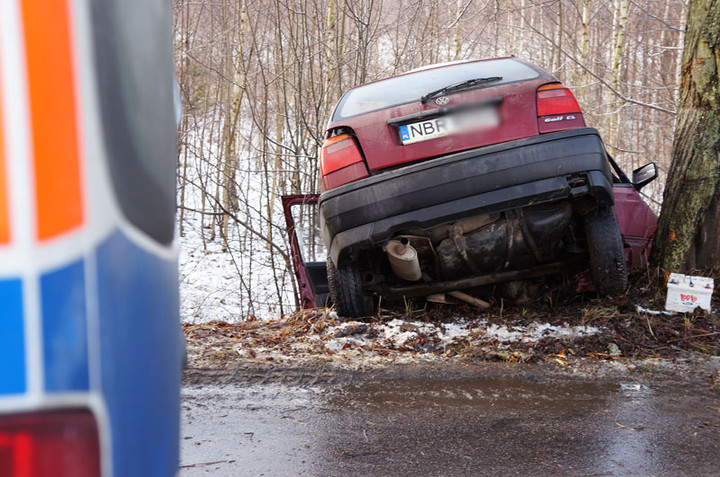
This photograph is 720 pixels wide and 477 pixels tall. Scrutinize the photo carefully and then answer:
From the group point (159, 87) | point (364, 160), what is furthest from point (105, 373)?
point (364, 160)

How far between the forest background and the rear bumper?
405 cm

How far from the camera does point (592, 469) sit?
2.43 m

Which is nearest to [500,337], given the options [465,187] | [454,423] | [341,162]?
[465,187]

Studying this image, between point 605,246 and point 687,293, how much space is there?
2.32 ft

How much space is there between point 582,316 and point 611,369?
62 cm

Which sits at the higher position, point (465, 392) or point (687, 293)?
point (687, 293)

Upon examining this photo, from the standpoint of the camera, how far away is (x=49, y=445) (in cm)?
70

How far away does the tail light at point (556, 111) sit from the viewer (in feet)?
12.3

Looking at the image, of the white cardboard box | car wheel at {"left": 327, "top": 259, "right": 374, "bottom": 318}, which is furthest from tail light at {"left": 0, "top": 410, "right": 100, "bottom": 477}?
the white cardboard box

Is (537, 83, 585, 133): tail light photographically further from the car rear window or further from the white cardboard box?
the white cardboard box

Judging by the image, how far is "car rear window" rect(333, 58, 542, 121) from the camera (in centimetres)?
399

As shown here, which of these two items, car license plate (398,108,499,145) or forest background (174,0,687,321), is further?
forest background (174,0,687,321)

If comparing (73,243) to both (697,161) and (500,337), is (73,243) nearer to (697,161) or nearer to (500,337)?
(500,337)

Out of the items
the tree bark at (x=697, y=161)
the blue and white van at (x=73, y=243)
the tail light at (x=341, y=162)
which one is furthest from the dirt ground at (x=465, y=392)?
the blue and white van at (x=73, y=243)
